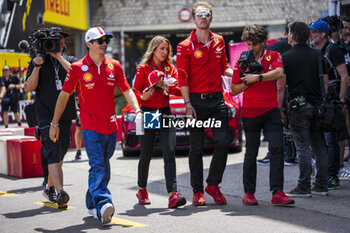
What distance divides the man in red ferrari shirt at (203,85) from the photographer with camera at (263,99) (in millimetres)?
257

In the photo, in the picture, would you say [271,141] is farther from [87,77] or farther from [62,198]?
[62,198]

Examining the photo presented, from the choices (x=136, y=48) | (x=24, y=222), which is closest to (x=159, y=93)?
(x=24, y=222)

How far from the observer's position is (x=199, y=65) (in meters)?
6.93

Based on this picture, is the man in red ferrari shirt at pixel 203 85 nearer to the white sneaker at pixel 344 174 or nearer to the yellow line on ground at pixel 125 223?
the yellow line on ground at pixel 125 223

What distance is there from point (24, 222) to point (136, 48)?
27.2m

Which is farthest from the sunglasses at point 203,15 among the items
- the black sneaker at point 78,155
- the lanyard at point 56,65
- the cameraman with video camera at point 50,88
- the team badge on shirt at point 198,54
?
the black sneaker at point 78,155

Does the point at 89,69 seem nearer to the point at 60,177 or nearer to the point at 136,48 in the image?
the point at 60,177

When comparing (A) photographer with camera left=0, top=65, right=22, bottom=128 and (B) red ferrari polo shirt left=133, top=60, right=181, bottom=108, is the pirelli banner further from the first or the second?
(B) red ferrari polo shirt left=133, top=60, right=181, bottom=108

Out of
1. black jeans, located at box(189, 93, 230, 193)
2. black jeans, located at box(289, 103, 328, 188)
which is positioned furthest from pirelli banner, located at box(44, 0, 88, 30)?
black jeans, located at box(289, 103, 328, 188)

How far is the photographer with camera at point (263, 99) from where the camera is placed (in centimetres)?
674

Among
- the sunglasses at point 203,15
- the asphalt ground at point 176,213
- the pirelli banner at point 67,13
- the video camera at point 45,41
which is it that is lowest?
the asphalt ground at point 176,213

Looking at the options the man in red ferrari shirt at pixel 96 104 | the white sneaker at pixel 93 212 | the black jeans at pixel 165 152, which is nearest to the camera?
the man in red ferrari shirt at pixel 96 104

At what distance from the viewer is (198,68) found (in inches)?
273

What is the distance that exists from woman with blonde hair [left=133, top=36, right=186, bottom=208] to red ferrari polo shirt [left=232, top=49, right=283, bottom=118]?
2.59ft
